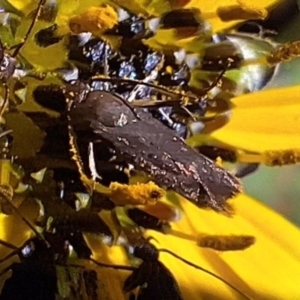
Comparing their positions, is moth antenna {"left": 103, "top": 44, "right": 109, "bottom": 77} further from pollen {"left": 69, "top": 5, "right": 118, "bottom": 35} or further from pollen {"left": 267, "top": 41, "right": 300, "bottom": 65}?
pollen {"left": 267, "top": 41, "right": 300, "bottom": 65}

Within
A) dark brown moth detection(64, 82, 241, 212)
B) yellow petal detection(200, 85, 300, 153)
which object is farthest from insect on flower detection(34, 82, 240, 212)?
yellow petal detection(200, 85, 300, 153)

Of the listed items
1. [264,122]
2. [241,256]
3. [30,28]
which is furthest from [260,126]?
[30,28]

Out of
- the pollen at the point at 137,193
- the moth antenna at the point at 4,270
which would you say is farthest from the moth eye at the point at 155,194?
the moth antenna at the point at 4,270

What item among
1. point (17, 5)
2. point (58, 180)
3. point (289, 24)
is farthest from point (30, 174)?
point (289, 24)

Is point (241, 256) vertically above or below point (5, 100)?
below

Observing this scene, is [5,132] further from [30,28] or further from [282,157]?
[282,157]

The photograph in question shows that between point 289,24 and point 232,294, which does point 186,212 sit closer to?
point 232,294

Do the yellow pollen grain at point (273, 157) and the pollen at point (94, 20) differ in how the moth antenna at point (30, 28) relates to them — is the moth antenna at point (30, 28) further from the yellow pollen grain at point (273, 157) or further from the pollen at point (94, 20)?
the yellow pollen grain at point (273, 157)
